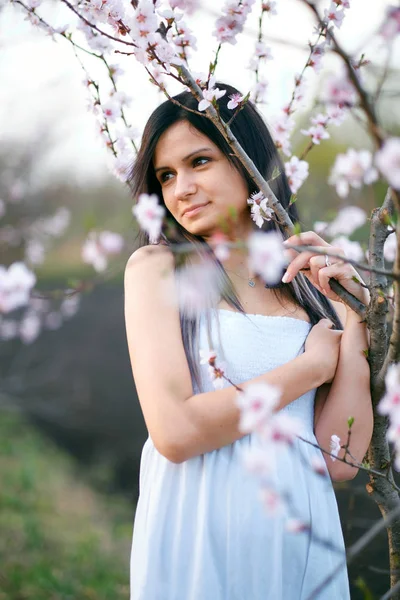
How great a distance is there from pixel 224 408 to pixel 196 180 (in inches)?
19.7

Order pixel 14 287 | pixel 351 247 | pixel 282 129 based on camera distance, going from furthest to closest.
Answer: pixel 351 247 < pixel 282 129 < pixel 14 287

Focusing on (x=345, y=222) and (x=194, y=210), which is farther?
(x=345, y=222)

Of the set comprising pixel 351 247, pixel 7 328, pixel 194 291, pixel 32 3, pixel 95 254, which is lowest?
pixel 194 291

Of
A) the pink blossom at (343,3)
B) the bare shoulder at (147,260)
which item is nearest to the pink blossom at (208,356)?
the bare shoulder at (147,260)

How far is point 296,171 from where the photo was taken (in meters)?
1.62

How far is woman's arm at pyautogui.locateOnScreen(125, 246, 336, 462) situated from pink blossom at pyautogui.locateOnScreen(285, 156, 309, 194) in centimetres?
53

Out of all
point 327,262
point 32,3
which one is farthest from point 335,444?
point 32,3

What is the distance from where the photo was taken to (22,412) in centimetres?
562

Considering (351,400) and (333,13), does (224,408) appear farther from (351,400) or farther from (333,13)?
(333,13)

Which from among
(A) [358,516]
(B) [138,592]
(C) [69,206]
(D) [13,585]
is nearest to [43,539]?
(D) [13,585]

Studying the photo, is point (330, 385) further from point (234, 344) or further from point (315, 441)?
point (234, 344)

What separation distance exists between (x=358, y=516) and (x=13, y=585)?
5.00 ft

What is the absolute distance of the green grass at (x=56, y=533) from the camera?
284 centimetres

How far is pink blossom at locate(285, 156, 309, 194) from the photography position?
162 cm
